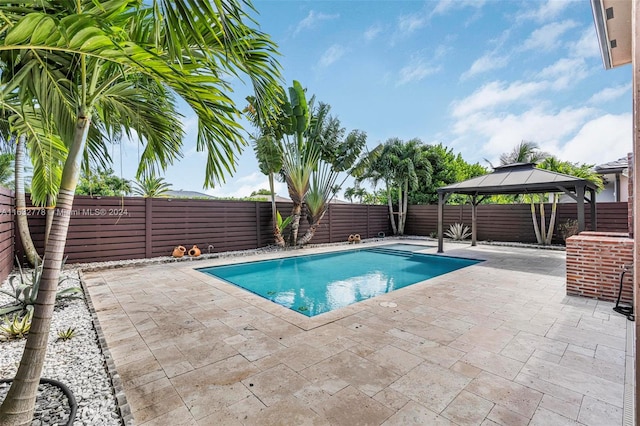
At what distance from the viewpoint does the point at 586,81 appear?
11.6 metres

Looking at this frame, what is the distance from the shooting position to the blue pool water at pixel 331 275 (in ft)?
19.0

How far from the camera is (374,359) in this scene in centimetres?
285

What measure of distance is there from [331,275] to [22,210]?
7532 mm

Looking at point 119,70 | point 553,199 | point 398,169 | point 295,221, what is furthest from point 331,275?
point 553,199

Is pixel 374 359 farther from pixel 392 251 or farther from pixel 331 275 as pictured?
pixel 392 251

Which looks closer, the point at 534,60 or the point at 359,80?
the point at 534,60

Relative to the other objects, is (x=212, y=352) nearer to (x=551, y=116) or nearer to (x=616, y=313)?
(x=616, y=313)

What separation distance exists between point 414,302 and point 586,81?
13.6 m

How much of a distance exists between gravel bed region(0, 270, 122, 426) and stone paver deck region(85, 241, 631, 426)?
0.53 feet

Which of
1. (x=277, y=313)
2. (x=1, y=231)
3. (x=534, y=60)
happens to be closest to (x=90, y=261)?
(x=1, y=231)

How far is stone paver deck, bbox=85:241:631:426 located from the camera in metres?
2.10

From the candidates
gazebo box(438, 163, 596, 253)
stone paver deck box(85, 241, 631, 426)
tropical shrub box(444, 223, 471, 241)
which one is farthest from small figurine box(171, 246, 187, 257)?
tropical shrub box(444, 223, 471, 241)

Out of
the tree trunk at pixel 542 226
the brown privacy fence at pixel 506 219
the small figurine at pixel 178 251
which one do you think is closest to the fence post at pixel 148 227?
the small figurine at pixel 178 251

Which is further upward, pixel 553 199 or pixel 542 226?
pixel 553 199
